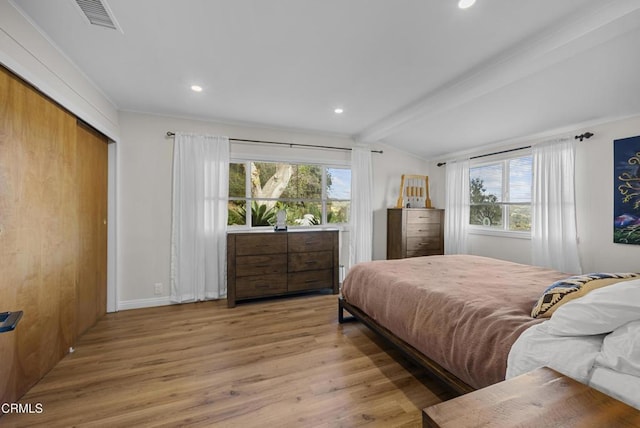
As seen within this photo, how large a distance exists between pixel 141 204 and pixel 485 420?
3816 mm

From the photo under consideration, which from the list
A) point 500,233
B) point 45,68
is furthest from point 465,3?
point 500,233

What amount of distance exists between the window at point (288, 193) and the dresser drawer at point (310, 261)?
0.68 m

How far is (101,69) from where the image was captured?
2383 mm

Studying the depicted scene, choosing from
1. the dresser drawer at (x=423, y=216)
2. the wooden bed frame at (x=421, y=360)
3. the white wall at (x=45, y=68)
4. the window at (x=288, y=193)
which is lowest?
the wooden bed frame at (x=421, y=360)

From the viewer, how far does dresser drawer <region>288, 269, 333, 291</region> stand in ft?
12.0

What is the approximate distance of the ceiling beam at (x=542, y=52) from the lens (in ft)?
5.36

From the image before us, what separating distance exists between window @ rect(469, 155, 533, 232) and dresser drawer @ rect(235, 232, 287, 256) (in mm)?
3166

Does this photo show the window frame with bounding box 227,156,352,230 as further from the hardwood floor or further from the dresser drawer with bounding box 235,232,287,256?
the hardwood floor

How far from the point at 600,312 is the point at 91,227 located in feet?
12.4

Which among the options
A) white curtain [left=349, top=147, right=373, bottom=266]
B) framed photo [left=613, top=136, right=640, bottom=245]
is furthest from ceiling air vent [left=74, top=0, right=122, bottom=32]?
framed photo [left=613, top=136, right=640, bottom=245]

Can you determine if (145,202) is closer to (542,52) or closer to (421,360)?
(421,360)

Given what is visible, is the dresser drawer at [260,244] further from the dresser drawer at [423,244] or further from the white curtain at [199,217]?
the dresser drawer at [423,244]

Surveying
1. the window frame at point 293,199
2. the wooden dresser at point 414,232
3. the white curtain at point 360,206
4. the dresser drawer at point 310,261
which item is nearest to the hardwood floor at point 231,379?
the dresser drawer at point 310,261

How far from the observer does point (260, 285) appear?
348cm
